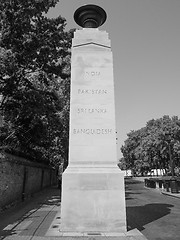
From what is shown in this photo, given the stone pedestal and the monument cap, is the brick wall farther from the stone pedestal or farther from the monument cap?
the monument cap

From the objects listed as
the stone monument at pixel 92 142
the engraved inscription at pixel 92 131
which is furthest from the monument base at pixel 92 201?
the engraved inscription at pixel 92 131

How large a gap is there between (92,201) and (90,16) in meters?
7.60

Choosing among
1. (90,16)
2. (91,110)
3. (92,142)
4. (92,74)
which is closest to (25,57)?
(90,16)

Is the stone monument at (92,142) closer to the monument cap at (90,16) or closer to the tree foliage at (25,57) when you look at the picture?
the monument cap at (90,16)

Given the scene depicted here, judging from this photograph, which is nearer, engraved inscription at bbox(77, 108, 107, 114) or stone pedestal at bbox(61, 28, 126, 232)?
stone pedestal at bbox(61, 28, 126, 232)

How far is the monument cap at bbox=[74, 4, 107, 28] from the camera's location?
891 cm

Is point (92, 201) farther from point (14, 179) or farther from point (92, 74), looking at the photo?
point (14, 179)

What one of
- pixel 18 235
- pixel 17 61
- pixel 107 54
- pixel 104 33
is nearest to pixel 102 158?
pixel 18 235

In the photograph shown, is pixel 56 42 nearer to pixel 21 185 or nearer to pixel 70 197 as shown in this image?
pixel 21 185

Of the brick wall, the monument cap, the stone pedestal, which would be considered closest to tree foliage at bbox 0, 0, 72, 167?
the brick wall

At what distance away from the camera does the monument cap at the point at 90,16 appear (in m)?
8.91

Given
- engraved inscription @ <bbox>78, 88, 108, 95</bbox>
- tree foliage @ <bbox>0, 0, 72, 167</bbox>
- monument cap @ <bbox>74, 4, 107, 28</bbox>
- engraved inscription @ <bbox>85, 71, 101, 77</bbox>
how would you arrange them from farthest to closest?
tree foliage @ <bbox>0, 0, 72, 167</bbox>
monument cap @ <bbox>74, 4, 107, 28</bbox>
engraved inscription @ <bbox>85, 71, 101, 77</bbox>
engraved inscription @ <bbox>78, 88, 108, 95</bbox>

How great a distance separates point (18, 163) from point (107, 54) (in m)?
10.6

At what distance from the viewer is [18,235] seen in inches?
249
